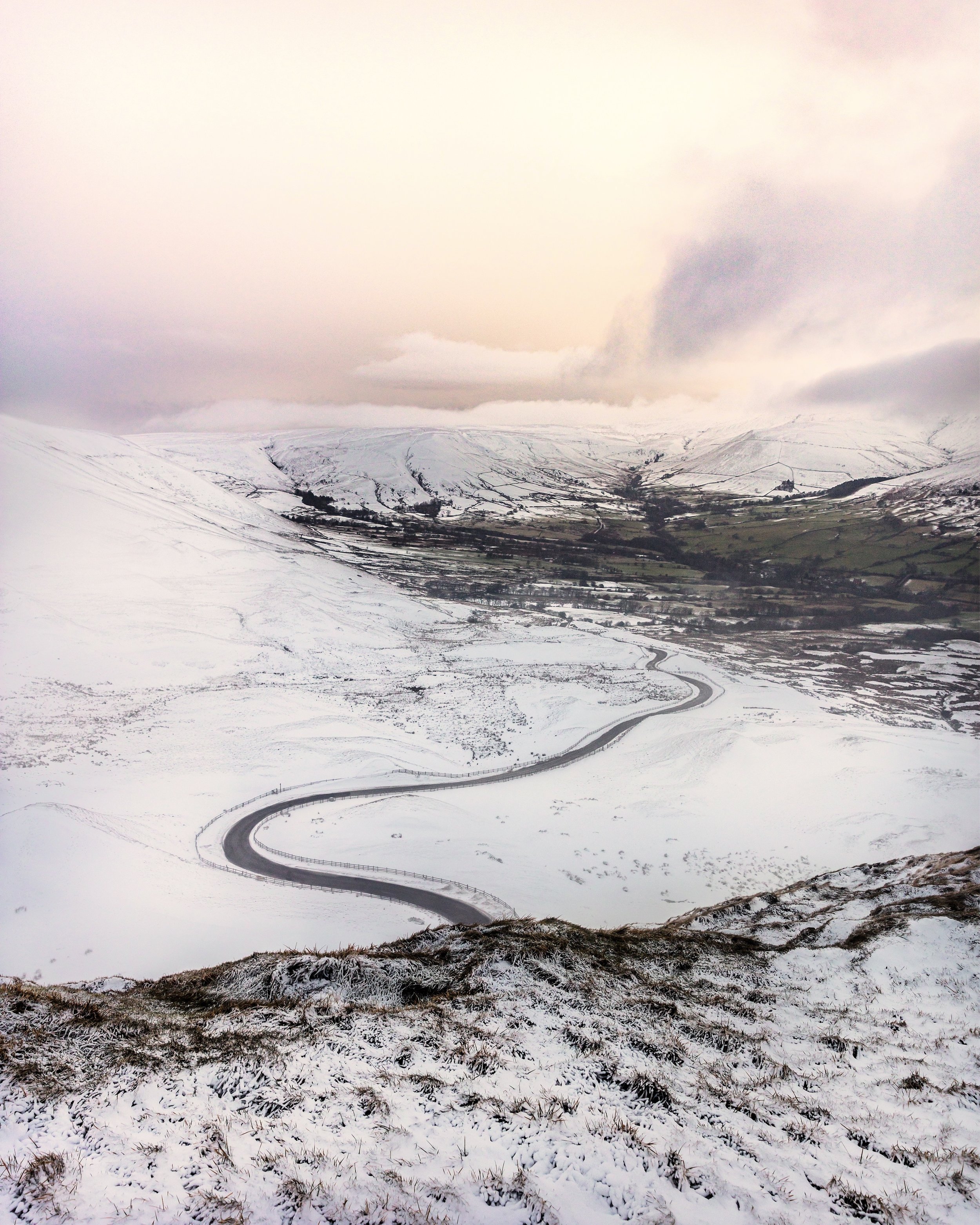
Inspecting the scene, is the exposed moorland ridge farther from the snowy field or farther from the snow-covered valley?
the snowy field

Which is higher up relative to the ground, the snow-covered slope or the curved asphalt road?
the snow-covered slope

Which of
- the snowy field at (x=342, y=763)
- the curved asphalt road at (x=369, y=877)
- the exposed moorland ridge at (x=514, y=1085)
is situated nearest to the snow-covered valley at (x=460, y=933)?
the exposed moorland ridge at (x=514, y=1085)

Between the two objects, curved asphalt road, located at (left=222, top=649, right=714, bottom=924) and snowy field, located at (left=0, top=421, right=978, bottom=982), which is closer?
snowy field, located at (left=0, top=421, right=978, bottom=982)

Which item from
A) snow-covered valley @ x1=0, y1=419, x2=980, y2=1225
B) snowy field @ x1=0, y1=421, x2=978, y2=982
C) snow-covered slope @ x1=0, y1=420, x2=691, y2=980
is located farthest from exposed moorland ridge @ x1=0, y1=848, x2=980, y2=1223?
snowy field @ x1=0, y1=421, x2=978, y2=982

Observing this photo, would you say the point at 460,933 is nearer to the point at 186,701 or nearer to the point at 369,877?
the point at 369,877

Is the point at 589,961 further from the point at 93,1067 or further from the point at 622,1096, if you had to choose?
the point at 93,1067

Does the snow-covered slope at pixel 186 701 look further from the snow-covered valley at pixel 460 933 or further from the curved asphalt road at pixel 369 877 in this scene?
the curved asphalt road at pixel 369 877

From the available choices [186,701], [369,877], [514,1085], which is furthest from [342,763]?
[514,1085]

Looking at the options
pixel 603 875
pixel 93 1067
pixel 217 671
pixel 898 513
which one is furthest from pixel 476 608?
pixel 898 513
